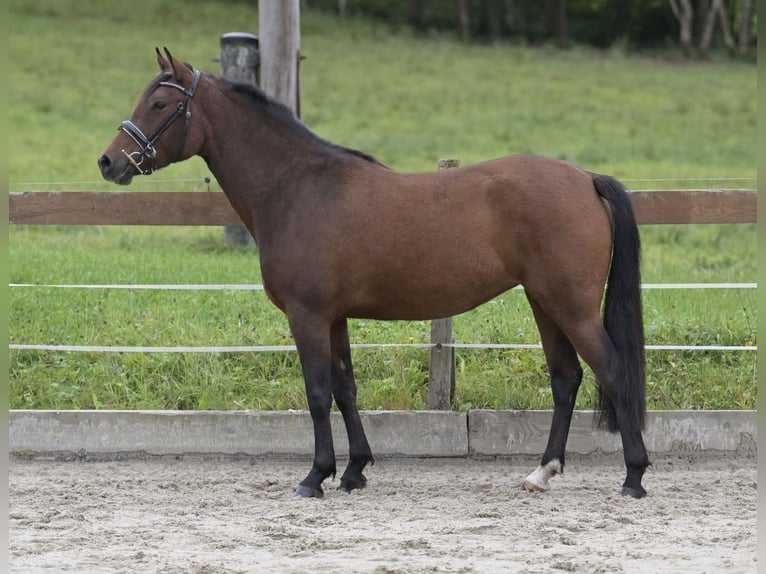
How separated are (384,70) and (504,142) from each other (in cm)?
855

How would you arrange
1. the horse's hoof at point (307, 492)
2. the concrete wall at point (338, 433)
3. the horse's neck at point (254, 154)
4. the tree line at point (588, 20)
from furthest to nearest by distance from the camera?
the tree line at point (588, 20) < the concrete wall at point (338, 433) < the horse's neck at point (254, 154) < the horse's hoof at point (307, 492)

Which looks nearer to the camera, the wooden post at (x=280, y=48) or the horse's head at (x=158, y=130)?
the horse's head at (x=158, y=130)

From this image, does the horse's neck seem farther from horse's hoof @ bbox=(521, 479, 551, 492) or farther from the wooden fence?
horse's hoof @ bbox=(521, 479, 551, 492)

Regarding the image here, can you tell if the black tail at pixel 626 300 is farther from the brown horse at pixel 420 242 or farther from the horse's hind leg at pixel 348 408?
the horse's hind leg at pixel 348 408

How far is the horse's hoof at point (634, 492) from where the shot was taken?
16.9 feet

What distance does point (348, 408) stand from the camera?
552 centimetres

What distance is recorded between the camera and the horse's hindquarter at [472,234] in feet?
16.7

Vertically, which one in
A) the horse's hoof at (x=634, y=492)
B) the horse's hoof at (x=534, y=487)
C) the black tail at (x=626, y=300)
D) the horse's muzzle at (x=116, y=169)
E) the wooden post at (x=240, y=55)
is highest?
the wooden post at (x=240, y=55)

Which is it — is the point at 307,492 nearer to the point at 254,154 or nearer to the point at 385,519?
the point at 385,519

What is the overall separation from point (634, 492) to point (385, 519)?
49.5 inches

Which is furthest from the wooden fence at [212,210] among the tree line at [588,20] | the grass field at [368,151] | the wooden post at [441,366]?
the tree line at [588,20]

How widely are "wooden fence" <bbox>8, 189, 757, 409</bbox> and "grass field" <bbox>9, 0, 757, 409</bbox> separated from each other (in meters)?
0.30

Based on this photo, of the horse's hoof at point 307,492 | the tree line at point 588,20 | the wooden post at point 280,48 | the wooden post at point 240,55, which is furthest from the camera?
the tree line at point 588,20

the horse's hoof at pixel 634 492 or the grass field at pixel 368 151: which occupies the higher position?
the grass field at pixel 368 151
